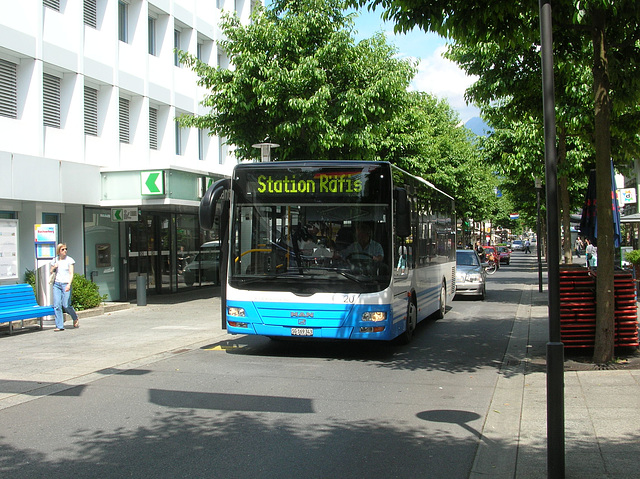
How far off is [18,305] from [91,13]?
945cm

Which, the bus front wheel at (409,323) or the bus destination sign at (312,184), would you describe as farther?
the bus front wheel at (409,323)

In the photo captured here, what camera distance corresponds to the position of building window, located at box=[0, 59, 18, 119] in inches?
623

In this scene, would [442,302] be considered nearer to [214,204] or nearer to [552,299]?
[214,204]

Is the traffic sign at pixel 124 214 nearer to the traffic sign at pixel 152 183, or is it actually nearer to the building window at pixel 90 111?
the traffic sign at pixel 152 183

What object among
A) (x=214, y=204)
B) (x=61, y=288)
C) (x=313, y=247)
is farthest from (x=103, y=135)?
(x=313, y=247)

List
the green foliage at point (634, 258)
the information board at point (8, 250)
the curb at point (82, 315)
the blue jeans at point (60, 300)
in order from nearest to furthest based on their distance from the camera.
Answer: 1. the blue jeans at point (60, 300)
2. the curb at point (82, 315)
3. the information board at point (8, 250)
4. the green foliage at point (634, 258)

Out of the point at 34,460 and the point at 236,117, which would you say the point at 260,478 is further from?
the point at 236,117

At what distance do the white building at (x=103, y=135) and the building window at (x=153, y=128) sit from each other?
0.04m

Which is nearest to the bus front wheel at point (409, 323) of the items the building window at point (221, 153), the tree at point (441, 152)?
the tree at point (441, 152)

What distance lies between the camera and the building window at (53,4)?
55.6 ft

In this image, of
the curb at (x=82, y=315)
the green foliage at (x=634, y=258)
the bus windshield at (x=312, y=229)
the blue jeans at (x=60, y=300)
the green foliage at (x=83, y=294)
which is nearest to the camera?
the bus windshield at (x=312, y=229)

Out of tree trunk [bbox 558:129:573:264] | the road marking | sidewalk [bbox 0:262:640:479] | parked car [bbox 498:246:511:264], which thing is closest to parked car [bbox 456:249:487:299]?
sidewalk [bbox 0:262:640:479]

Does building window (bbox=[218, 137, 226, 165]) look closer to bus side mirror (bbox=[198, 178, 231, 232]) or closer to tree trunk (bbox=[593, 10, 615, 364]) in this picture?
bus side mirror (bbox=[198, 178, 231, 232])

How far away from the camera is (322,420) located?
6.61m
